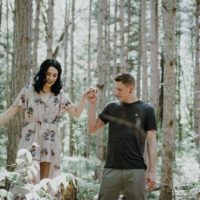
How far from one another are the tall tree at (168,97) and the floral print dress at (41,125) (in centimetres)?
300

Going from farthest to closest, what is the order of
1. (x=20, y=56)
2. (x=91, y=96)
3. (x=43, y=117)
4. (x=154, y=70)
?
(x=154, y=70) < (x=20, y=56) < (x=43, y=117) < (x=91, y=96)

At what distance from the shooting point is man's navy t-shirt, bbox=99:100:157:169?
451cm

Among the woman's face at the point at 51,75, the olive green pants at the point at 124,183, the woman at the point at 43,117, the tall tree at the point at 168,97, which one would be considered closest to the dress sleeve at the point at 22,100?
the woman at the point at 43,117

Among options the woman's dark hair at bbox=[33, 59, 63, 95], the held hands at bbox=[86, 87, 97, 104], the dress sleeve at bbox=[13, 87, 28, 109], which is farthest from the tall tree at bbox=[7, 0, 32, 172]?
the held hands at bbox=[86, 87, 97, 104]

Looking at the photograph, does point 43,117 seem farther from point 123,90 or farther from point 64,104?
point 123,90

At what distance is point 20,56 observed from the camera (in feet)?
21.4

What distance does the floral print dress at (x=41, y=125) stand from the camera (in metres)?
4.86

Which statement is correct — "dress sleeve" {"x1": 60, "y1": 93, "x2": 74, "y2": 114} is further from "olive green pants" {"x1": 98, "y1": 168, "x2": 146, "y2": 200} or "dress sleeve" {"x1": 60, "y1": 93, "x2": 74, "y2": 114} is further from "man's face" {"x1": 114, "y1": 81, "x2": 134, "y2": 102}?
Result: "olive green pants" {"x1": 98, "y1": 168, "x2": 146, "y2": 200}

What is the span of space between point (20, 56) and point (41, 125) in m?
1.96

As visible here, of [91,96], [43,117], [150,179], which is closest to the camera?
[150,179]

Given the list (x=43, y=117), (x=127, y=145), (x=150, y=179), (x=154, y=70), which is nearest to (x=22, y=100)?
(x=43, y=117)

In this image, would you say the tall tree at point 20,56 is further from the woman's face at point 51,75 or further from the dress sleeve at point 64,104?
the woman's face at point 51,75

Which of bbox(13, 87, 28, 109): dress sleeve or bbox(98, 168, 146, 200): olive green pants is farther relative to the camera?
bbox(13, 87, 28, 109): dress sleeve

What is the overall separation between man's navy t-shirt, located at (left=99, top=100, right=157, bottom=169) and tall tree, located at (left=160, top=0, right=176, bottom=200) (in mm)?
2881
